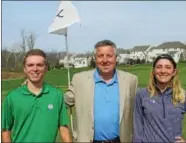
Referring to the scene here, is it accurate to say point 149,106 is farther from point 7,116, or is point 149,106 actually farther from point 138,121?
point 7,116

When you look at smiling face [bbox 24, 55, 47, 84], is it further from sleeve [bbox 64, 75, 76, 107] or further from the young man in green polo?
sleeve [bbox 64, 75, 76, 107]

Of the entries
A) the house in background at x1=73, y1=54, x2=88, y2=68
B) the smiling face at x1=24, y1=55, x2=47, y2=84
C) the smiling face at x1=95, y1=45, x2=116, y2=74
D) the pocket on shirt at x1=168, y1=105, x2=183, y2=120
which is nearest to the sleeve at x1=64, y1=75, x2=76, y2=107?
the smiling face at x1=95, y1=45, x2=116, y2=74

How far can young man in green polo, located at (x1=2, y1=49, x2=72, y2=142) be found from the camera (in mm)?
3863

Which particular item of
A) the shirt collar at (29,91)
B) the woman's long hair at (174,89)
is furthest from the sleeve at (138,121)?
the shirt collar at (29,91)

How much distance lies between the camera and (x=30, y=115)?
387 cm

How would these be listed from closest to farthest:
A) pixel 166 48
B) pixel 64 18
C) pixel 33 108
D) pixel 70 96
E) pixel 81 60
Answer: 1. pixel 33 108
2. pixel 70 96
3. pixel 64 18
4. pixel 81 60
5. pixel 166 48

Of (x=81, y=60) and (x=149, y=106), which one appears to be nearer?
(x=149, y=106)

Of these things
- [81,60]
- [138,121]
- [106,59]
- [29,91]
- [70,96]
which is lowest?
[138,121]

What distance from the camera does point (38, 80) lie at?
3910 mm

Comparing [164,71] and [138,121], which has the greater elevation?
[164,71]

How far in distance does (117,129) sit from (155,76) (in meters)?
0.72

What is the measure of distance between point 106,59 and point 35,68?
0.83m

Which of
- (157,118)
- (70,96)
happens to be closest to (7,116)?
(70,96)

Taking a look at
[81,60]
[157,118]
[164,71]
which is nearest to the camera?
[157,118]
